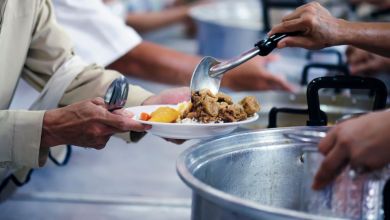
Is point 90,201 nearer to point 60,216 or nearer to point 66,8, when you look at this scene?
point 60,216

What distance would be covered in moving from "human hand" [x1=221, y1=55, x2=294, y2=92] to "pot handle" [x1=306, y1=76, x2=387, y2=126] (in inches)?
30.6

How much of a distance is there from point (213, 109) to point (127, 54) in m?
1.08

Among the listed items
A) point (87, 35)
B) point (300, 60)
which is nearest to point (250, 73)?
point (300, 60)

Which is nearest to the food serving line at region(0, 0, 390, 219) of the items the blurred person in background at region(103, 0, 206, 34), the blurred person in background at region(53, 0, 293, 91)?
the blurred person in background at region(53, 0, 293, 91)

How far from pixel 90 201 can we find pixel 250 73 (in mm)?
740

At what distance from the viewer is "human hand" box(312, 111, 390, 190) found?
0.74 m

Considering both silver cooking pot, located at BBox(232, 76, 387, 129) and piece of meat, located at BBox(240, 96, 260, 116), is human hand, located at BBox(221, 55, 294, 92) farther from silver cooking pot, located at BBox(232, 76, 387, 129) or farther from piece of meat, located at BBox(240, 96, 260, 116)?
piece of meat, located at BBox(240, 96, 260, 116)

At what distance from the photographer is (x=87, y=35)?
6.37 ft

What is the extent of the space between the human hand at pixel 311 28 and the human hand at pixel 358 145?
0.42 metres

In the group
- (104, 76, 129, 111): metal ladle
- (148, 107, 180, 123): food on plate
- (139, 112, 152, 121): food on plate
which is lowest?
(139, 112, 152, 121): food on plate

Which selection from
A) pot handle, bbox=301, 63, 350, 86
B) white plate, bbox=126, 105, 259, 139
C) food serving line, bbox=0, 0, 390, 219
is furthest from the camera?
pot handle, bbox=301, 63, 350, 86

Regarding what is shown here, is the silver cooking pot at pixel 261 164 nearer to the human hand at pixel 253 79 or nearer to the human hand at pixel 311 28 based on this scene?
the human hand at pixel 311 28

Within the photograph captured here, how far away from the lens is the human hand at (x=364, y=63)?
193 cm

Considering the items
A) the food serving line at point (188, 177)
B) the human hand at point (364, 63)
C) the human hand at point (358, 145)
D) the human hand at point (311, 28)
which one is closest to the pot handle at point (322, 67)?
the food serving line at point (188, 177)
